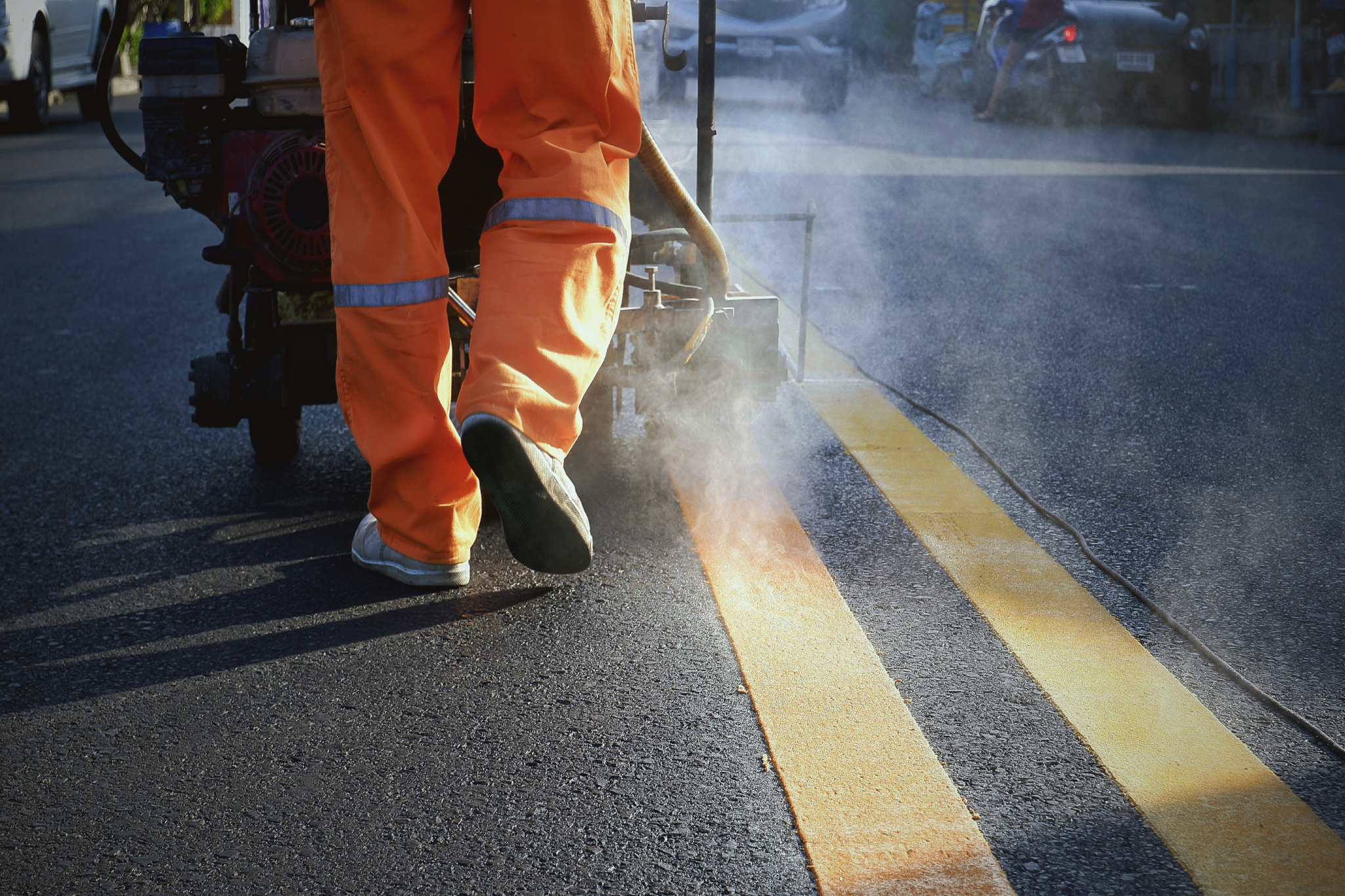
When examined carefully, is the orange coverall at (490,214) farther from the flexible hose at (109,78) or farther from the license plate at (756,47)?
the license plate at (756,47)

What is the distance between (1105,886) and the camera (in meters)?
1.60

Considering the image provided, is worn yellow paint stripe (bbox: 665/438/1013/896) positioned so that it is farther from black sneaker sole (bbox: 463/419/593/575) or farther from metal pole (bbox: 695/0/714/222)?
metal pole (bbox: 695/0/714/222)

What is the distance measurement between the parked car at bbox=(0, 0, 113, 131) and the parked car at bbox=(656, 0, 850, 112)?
546 cm

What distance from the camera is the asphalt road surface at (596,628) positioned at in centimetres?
171

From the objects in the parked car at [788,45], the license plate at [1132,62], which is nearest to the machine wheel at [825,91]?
the parked car at [788,45]

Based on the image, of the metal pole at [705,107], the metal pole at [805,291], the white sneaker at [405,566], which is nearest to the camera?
the white sneaker at [405,566]

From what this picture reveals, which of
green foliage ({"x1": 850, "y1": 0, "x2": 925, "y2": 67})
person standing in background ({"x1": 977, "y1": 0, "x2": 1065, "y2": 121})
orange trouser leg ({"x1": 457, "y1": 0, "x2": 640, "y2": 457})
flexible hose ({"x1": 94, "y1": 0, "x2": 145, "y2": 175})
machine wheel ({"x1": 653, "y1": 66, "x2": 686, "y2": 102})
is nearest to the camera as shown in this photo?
orange trouser leg ({"x1": 457, "y1": 0, "x2": 640, "y2": 457})

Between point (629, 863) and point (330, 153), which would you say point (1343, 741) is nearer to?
point (629, 863)

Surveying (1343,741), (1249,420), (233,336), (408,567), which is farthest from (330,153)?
(1249,420)

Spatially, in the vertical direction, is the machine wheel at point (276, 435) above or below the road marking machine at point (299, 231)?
below

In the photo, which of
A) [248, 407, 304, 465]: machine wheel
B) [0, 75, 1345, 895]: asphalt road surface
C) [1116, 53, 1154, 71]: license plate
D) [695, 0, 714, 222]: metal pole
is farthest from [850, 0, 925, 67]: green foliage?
[248, 407, 304, 465]: machine wheel

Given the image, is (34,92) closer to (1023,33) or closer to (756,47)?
(756,47)

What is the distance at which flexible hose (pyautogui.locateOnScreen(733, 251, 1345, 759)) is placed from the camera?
197 centimetres

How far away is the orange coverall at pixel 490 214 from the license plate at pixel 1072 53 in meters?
11.5
